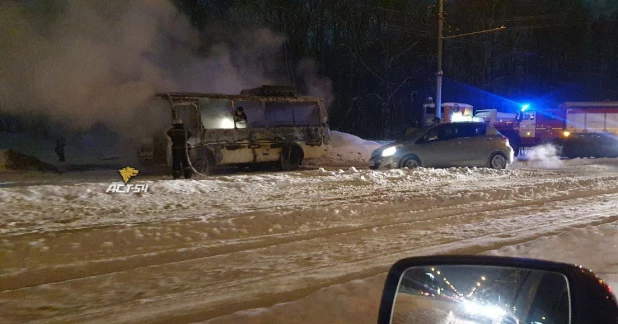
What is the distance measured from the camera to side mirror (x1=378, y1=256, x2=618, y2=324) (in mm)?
1940

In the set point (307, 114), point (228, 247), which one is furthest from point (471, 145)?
point (228, 247)

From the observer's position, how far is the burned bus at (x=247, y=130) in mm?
13602

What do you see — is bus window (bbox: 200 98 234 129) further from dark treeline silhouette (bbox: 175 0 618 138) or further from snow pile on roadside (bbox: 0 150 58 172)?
dark treeline silhouette (bbox: 175 0 618 138)

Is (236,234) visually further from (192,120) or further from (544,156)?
(544,156)

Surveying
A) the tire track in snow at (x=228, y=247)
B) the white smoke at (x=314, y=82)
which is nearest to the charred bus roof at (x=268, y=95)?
the tire track in snow at (x=228, y=247)

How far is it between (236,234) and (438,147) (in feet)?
28.2

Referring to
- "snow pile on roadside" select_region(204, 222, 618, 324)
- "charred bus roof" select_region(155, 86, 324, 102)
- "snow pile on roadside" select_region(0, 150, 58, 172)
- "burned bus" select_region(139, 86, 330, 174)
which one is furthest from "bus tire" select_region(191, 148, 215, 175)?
"snow pile on roadside" select_region(204, 222, 618, 324)

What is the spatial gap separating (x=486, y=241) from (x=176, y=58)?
16025mm

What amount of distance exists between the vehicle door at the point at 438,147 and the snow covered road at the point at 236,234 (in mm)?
2200

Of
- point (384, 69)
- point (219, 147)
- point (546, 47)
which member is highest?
point (546, 47)

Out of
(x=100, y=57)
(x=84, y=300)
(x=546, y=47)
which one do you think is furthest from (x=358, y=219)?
(x=546, y=47)

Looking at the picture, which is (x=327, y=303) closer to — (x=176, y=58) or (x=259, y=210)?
(x=259, y=210)

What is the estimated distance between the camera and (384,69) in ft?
115

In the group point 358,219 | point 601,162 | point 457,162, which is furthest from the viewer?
point 601,162
